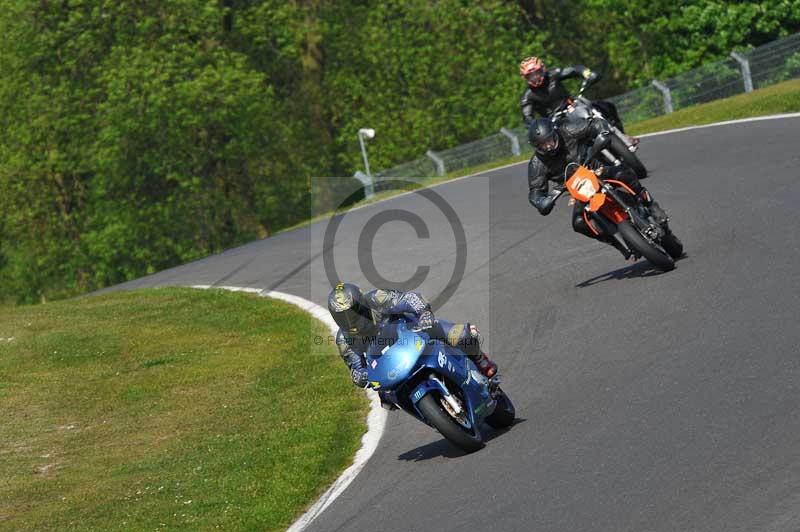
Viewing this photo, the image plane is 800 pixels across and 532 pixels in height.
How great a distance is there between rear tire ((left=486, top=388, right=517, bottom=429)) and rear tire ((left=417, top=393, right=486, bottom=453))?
20.8 inches

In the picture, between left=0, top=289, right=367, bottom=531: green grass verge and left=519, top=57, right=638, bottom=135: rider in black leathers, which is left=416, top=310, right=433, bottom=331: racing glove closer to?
left=0, top=289, right=367, bottom=531: green grass verge

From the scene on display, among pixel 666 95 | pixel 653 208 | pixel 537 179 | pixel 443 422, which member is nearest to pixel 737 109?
pixel 666 95

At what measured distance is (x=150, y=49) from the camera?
46219 mm

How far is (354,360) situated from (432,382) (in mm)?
918

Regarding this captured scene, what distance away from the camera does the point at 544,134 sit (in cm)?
1366

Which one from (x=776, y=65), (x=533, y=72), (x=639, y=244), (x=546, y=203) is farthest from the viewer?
(x=776, y=65)

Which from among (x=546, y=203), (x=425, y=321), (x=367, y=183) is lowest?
(x=367, y=183)

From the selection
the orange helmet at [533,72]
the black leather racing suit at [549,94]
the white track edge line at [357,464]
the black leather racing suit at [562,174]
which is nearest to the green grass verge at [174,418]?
the white track edge line at [357,464]

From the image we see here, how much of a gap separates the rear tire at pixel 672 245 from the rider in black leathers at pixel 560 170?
0.28m

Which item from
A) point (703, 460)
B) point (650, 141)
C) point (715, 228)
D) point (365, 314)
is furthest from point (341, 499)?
point (650, 141)

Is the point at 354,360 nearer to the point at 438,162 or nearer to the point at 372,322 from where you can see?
the point at 372,322

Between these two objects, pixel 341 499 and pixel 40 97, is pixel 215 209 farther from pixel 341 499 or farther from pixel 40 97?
pixel 341 499

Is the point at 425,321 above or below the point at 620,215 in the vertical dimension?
above

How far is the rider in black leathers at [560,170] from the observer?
13258 millimetres
